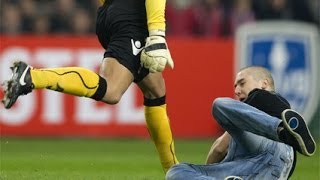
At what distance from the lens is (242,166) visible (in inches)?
246

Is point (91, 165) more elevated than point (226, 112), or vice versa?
point (226, 112)

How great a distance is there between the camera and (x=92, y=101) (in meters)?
→ 13.7

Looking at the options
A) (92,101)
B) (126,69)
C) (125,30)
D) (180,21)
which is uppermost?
(125,30)

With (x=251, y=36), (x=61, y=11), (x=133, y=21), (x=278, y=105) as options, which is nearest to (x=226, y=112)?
(x=278, y=105)

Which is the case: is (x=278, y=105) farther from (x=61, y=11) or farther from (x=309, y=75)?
(x=61, y=11)

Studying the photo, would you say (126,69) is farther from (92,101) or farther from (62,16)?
(62,16)

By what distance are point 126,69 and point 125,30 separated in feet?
1.07

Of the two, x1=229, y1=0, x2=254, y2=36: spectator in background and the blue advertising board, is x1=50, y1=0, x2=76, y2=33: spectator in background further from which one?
the blue advertising board

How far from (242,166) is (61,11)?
930cm

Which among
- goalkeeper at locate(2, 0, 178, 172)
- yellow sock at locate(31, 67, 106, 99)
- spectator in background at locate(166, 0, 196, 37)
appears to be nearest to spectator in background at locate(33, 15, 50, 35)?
spectator in background at locate(166, 0, 196, 37)

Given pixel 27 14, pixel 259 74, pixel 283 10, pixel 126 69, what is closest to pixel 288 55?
pixel 283 10

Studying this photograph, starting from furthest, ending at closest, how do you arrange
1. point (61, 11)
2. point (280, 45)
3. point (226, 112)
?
1. point (61, 11)
2. point (280, 45)
3. point (226, 112)

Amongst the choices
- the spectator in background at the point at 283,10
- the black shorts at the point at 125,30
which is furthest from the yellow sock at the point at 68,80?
the spectator in background at the point at 283,10

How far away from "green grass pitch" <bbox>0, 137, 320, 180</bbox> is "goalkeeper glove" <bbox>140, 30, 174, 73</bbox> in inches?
42.5
